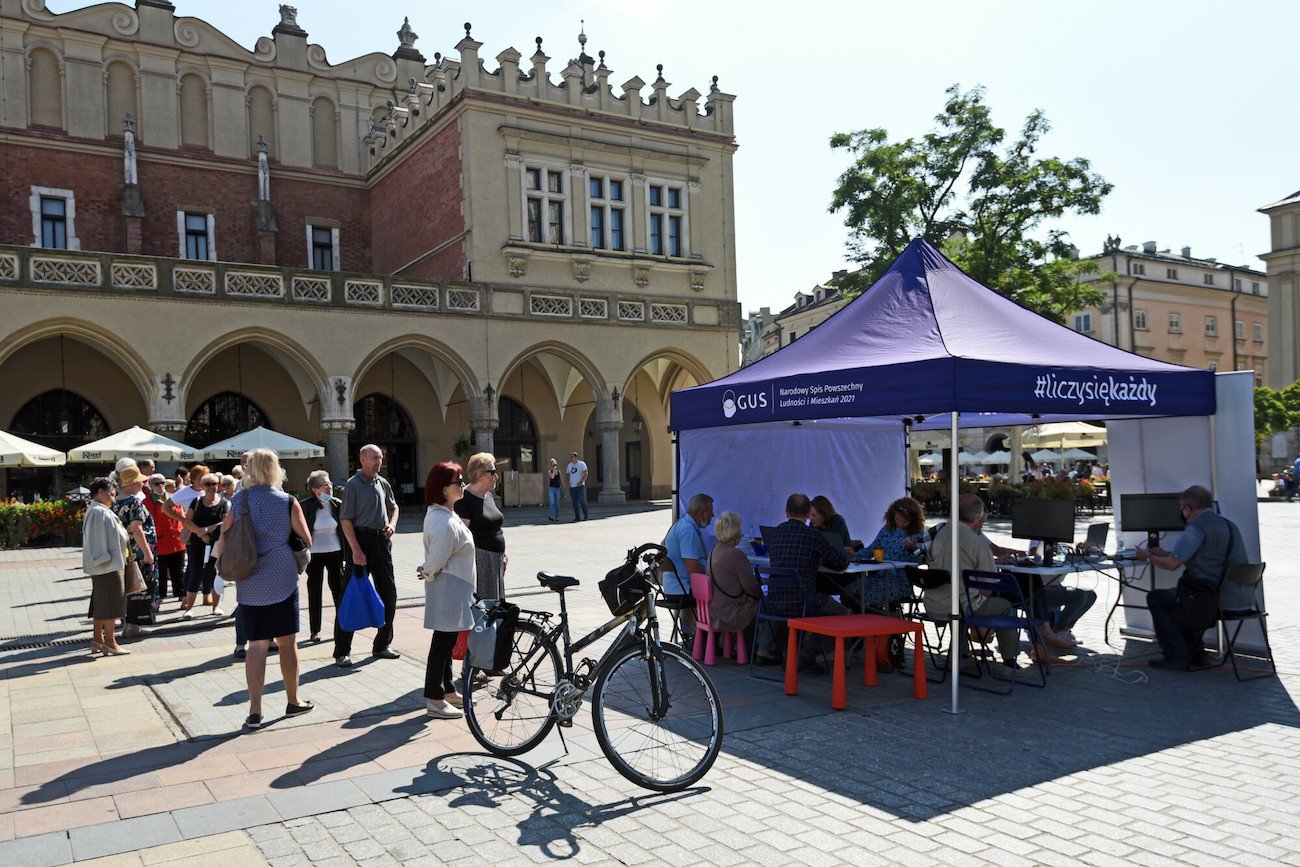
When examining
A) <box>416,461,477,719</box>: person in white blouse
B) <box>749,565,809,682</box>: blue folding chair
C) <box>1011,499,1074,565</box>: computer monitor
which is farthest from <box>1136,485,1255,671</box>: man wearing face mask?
<box>416,461,477,719</box>: person in white blouse

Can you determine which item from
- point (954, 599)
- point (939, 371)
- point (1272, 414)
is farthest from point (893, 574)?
point (1272, 414)

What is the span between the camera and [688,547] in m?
8.54

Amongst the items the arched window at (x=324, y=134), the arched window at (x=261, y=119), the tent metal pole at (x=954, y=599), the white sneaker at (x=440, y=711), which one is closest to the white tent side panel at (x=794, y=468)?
the tent metal pole at (x=954, y=599)

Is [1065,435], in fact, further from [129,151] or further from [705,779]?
[129,151]

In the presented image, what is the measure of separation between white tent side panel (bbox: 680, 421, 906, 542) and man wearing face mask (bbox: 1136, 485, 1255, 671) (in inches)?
147

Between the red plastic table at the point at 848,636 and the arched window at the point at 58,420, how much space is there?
85.1ft

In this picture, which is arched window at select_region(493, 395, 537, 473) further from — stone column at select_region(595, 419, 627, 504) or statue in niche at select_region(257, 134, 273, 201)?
statue in niche at select_region(257, 134, 273, 201)

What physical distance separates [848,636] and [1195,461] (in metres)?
3.83

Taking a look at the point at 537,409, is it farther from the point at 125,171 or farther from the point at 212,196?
the point at 125,171

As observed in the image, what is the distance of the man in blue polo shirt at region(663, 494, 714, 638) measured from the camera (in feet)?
27.9

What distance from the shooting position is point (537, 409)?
34312 millimetres

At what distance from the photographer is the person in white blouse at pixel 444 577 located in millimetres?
6449

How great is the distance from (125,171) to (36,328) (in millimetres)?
8330

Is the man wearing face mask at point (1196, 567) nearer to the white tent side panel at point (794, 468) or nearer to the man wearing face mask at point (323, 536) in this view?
the white tent side panel at point (794, 468)
